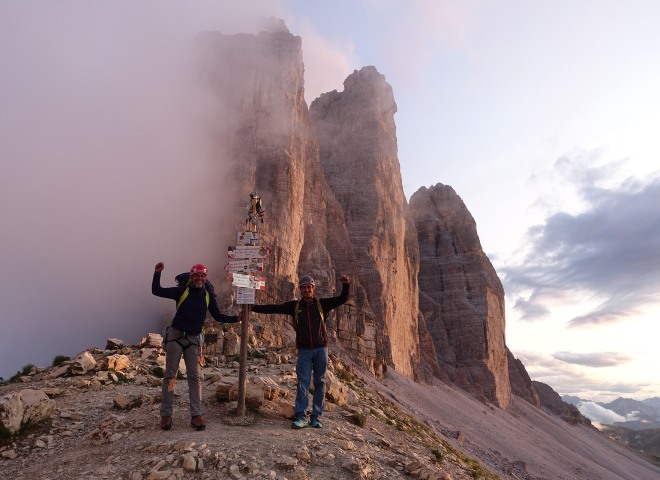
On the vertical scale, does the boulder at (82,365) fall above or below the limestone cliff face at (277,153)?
below

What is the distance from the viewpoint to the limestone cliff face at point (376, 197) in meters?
67.4

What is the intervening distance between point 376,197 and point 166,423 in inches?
2599

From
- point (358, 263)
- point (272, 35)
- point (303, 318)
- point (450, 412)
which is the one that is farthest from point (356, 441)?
point (358, 263)

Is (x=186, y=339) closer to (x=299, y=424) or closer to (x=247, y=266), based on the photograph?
(x=247, y=266)

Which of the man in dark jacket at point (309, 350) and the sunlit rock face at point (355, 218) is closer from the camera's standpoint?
the man in dark jacket at point (309, 350)

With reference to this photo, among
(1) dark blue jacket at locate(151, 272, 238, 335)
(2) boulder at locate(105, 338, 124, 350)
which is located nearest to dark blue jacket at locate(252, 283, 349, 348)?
(1) dark blue jacket at locate(151, 272, 238, 335)

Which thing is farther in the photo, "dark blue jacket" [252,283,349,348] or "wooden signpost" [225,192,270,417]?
"wooden signpost" [225,192,270,417]

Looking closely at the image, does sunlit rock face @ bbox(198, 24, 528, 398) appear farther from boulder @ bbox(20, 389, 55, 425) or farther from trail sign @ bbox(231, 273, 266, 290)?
trail sign @ bbox(231, 273, 266, 290)

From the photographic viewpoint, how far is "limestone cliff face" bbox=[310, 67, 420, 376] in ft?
221

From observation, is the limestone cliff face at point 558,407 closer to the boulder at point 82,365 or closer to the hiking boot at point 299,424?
the boulder at point 82,365

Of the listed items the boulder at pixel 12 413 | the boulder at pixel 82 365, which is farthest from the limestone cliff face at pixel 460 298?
the boulder at pixel 12 413

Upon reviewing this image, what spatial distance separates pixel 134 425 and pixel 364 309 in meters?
50.9

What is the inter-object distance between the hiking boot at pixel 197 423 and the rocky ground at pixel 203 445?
0.45 ft

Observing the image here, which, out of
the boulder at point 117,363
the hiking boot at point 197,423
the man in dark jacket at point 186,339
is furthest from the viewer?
the boulder at point 117,363
